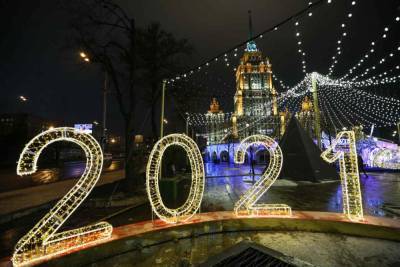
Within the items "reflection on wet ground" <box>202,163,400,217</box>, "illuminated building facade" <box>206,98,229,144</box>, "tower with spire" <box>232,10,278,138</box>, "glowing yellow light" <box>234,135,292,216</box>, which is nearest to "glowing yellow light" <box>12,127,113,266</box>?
"glowing yellow light" <box>234,135,292,216</box>

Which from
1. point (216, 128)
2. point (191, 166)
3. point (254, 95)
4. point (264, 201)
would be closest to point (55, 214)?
point (191, 166)

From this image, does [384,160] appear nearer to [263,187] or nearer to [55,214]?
[263,187]

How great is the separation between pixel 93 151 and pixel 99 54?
771 cm

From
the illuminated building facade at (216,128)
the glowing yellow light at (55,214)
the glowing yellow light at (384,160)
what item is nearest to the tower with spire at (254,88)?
the illuminated building facade at (216,128)

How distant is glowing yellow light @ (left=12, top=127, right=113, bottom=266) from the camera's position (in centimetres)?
342


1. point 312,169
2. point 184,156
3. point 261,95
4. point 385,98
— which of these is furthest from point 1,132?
point 261,95

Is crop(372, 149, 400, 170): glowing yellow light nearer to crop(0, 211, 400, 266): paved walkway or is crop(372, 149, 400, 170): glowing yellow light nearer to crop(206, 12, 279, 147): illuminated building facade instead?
crop(0, 211, 400, 266): paved walkway

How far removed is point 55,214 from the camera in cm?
389

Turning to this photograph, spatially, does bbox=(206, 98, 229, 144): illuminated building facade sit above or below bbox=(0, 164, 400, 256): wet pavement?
above

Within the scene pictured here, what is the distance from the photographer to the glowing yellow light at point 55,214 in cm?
342

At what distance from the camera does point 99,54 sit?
998cm

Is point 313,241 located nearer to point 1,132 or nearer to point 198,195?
point 198,195

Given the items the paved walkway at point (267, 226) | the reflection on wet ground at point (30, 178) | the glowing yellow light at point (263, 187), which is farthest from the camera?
the reflection on wet ground at point (30, 178)

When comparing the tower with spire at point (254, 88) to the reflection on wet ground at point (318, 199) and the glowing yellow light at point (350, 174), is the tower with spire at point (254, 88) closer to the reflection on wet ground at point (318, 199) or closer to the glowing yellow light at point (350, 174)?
the reflection on wet ground at point (318, 199)
